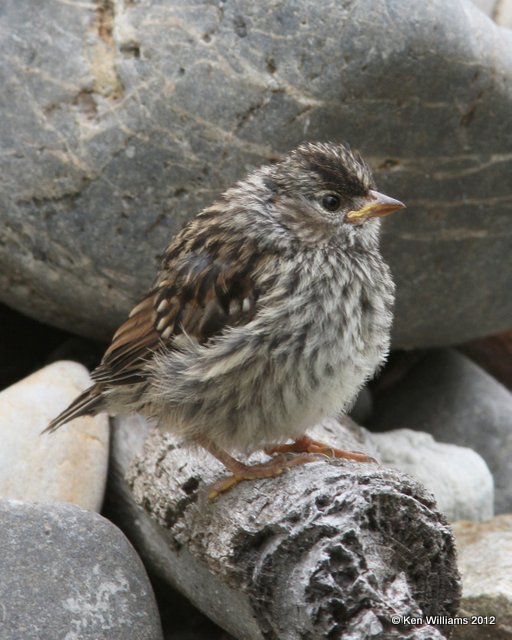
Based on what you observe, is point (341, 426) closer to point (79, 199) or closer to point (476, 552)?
point (476, 552)

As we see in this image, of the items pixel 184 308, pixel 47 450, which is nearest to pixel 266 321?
pixel 184 308

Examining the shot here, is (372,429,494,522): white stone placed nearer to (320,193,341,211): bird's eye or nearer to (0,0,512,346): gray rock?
(0,0,512,346): gray rock

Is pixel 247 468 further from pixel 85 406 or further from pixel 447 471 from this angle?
pixel 447 471

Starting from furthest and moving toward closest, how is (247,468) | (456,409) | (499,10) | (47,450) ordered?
(499,10)
(456,409)
(47,450)
(247,468)

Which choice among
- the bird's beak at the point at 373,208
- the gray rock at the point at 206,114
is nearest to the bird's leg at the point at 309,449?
the bird's beak at the point at 373,208

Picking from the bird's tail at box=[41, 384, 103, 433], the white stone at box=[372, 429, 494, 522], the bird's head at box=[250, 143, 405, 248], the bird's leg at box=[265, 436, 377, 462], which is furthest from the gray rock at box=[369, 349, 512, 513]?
the bird's tail at box=[41, 384, 103, 433]

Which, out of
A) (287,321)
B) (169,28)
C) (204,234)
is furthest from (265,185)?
(169,28)
